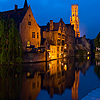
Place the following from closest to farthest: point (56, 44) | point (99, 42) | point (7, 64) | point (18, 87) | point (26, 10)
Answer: point (18, 87) < point (7, 64) < point (26, 10) < point (56, 44) < point (99, 42)

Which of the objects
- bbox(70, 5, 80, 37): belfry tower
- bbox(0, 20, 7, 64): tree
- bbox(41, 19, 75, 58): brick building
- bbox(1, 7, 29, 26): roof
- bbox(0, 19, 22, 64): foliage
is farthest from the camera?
bbox(70, 5, 80, 37): belfry tower

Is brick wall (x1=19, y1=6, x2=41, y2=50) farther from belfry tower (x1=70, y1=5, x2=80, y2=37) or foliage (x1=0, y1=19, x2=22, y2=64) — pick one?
belfry tower (x1=70, y1=5, x2=80, y2=37)

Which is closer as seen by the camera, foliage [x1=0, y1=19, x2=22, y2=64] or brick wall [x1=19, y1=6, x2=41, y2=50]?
foliage [x1=0, y1=19, x2=22, y2=64]

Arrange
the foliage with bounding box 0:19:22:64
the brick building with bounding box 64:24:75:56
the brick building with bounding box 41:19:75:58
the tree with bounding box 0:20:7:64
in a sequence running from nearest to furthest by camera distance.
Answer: the tree with bounding box 0:20:7:64 → the foliage with bounding box 0:19:22:64 → the brick building with bounding box 41:19:75:58 → the brick building with bounding box 64:24:75:56

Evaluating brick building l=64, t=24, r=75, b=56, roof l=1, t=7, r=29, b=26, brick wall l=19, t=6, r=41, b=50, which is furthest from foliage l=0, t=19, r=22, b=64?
brick building l=64, t=24, r=75, b=56

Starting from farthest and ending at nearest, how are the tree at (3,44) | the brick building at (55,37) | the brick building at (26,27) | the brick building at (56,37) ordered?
the brick building at (55,37) < the brick building at (56,37) < the brick building at (26,27) < the tree at (3,44)

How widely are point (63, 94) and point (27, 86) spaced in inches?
153

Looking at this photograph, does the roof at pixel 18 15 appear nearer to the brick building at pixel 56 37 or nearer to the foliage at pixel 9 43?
the foliage at pixel 9 43

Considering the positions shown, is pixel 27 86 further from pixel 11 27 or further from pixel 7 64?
pixel 11 27

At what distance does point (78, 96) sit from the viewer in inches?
452

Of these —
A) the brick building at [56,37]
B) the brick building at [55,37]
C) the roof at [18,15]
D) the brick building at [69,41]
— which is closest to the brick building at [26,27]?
the roof at [18,15]

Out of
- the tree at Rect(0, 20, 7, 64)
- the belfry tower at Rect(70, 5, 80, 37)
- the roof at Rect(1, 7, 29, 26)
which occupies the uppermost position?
the belfry tower at Rect(70, 5, 80, 37)

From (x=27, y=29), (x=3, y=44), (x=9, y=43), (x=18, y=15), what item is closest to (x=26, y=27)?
(x=27, y=29)

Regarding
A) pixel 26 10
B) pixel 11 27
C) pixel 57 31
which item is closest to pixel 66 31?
pixel 57 31
